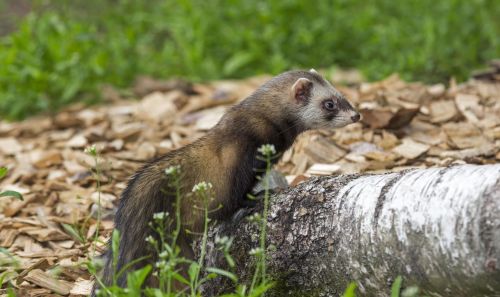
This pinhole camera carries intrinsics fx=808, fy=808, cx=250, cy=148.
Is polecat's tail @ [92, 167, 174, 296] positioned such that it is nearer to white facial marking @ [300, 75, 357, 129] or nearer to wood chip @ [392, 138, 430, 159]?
white facial marking @ [300, 75, 357, 129]

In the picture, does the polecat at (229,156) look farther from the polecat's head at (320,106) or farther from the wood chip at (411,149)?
the wood chip at (411,149)

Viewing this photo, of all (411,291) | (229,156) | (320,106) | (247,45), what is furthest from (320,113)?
(247,45)

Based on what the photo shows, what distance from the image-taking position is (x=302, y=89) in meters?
5.21

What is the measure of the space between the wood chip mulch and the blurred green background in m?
0.50

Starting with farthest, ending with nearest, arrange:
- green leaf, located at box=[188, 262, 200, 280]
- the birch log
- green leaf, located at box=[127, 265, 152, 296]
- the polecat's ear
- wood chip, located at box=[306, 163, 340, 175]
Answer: wood chip, located at box=[306, 163, 340, 175] → the polecat's ear → green leaf, located at box=[188, 262, 200, 280] → green leaf, located at box=[127, 265, 152, 296] → the birch log

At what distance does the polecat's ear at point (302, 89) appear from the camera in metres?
5.17

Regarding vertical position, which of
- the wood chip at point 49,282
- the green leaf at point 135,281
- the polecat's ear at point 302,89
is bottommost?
the wood chip at point 49,282

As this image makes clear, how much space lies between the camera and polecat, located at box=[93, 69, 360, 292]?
4176mm

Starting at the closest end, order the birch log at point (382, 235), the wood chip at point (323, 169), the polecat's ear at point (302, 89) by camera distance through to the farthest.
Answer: the birch log at point (382, 235)
the polecat's ear at point (302, 89)
the wood chip at point (323, 169)

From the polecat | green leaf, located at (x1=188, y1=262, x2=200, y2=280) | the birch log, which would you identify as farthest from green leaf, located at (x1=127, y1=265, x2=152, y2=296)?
the birch log

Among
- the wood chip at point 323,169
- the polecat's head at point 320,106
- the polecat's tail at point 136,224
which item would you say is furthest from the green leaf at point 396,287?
the wood chip at point 323,169

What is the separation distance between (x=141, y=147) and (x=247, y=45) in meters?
3.14

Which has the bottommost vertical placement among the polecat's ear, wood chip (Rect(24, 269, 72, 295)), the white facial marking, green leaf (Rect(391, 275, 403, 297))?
wood chip (Rect(24, 269, 72, 295))

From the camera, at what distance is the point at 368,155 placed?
594cm
